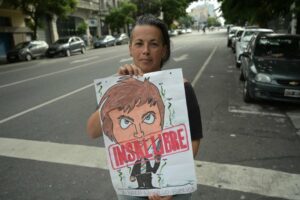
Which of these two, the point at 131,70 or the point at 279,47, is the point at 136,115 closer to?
the point at 131,70

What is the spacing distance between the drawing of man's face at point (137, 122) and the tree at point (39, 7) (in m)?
24.9

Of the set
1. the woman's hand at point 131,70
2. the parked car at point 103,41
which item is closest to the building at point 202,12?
the parked car at point 103,41

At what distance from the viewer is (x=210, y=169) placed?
3.99 metres

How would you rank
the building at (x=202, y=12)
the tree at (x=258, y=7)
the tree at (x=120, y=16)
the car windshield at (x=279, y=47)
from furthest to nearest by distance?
the building at (x=202, y=12), the tree at (x=120, y=16), the tree at (x=258, y=7), the car windshield at (x=279, y=47)

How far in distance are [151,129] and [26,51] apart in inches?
919

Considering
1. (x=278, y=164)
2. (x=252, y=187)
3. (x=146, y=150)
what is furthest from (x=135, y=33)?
(x=278, y=164)

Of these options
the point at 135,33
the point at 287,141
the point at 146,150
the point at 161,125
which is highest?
the point at 135,33

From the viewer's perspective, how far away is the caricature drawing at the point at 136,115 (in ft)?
5.20

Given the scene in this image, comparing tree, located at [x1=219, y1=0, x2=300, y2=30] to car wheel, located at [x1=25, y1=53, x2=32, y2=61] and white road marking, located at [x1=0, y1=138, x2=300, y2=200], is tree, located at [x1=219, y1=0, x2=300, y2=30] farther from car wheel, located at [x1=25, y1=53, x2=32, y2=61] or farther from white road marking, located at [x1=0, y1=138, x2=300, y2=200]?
car wheel, located at [x1=25, y1=53, x2=32, y2=61]

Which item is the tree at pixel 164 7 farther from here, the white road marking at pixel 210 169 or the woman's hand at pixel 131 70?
the woman's hand at pixel 131 70

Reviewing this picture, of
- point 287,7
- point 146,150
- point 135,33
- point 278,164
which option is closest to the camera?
point 146,150

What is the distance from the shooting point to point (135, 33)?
173 centimetres

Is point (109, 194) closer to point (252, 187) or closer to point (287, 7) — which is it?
A: point (252, 187)

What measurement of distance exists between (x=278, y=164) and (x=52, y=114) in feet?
15.7
